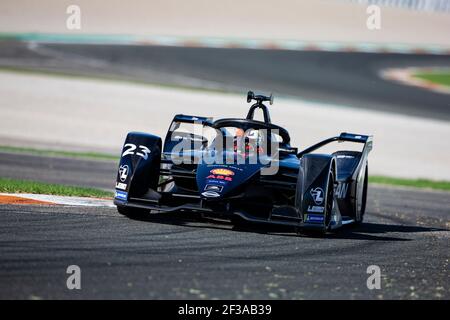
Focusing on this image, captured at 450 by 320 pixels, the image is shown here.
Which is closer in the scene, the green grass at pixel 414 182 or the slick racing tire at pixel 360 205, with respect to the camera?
the slick racing tire at pixel 360 205

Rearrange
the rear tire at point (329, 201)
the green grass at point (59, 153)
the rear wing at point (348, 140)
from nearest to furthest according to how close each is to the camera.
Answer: the rear tire at point (329, 201) < the rear wing at point (348, 140) < the green grass at point (59, 153)

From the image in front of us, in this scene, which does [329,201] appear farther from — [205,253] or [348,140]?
[205,253]

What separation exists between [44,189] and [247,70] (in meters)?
24.4

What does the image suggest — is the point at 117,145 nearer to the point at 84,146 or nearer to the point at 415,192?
the point at 84,146

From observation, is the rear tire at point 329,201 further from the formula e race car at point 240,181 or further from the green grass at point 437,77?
the green grass at point 437,77

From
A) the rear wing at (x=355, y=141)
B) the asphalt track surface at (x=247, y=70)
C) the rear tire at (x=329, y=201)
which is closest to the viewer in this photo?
the rear tire at (x=329, y=201)

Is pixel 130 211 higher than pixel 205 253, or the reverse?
pixel 130 211

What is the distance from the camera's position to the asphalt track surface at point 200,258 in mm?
7312

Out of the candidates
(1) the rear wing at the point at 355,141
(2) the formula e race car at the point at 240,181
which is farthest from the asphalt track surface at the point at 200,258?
(1) the rear wing at the point at 355,141

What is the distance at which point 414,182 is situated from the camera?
20.7m

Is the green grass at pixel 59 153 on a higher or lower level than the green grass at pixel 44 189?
higher

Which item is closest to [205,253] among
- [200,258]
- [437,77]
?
Result: [200,258]

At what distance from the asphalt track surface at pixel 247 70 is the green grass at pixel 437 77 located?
6.13 feet

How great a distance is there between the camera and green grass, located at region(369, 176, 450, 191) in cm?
2010
